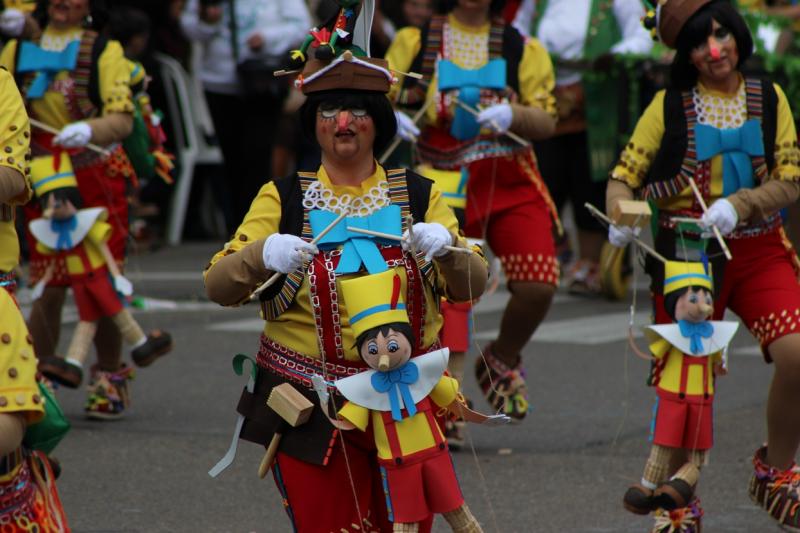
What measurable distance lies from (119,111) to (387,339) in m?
3.40

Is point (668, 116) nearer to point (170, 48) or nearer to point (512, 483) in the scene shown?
point (512, 483)

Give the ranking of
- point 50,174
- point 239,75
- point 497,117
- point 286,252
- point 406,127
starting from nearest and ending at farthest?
1. point 286,252
2. point 497,117
3. point 406,127
4. point 50,174
5. point 239,75

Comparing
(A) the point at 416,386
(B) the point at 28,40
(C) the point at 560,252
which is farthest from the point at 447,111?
(C) the point at 560,252

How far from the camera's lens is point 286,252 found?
379 cm

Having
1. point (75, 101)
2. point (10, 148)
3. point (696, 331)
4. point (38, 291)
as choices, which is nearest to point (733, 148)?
point (696, 331)

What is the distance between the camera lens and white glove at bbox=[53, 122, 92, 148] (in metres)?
6.69

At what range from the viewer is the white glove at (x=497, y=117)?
20.9 ft

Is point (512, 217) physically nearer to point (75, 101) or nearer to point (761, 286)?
point (761, 286)

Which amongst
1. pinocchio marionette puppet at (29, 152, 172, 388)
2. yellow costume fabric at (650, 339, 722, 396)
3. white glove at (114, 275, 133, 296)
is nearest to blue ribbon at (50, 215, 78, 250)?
pinocchio marionette puppet at (29, 152, 172, 388)

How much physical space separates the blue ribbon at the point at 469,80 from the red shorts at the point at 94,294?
1744 millimetres

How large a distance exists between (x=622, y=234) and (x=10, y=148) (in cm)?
196

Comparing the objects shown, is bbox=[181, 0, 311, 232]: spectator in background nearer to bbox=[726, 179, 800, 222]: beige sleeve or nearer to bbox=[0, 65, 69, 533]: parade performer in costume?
bbox=[726, 179, 800, 222]: beige sleeve

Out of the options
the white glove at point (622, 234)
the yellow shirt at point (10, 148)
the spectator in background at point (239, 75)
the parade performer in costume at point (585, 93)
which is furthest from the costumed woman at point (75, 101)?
the spectator in background at point (239, 75)

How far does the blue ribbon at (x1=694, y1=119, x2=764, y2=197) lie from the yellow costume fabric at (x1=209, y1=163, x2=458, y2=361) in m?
1.43
